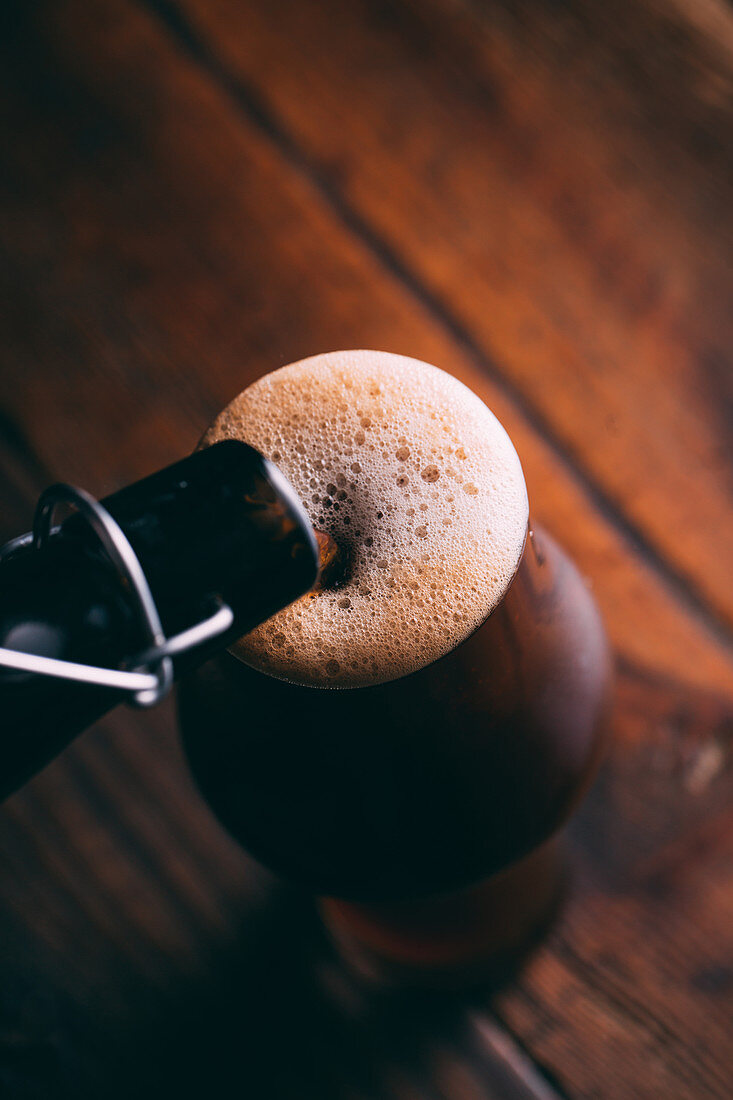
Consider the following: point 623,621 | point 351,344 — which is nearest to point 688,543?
point 623,621

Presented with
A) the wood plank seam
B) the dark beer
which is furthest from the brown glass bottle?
the wood plank seam

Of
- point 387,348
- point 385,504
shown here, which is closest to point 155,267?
point 387,348

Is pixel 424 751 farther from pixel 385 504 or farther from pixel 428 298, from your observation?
pixel 428 298

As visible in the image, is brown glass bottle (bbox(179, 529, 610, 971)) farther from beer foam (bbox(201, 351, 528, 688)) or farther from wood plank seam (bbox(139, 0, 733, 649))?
wood plank seam (bbox(139, 0, 733, 649))

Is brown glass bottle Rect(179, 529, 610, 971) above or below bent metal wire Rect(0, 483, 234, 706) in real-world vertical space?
below

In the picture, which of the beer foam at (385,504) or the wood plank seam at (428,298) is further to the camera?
the wood plank seam at (428,298)

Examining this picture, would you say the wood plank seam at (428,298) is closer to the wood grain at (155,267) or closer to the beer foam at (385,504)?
the wood grain at (155,267)

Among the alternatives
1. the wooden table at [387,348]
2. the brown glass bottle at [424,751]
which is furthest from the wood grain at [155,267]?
the brown glass bottle at [424,751]

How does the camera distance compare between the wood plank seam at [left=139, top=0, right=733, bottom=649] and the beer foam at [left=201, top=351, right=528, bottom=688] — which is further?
the wood plank seam at [left=139, top=0, right=733, bottom=649]
